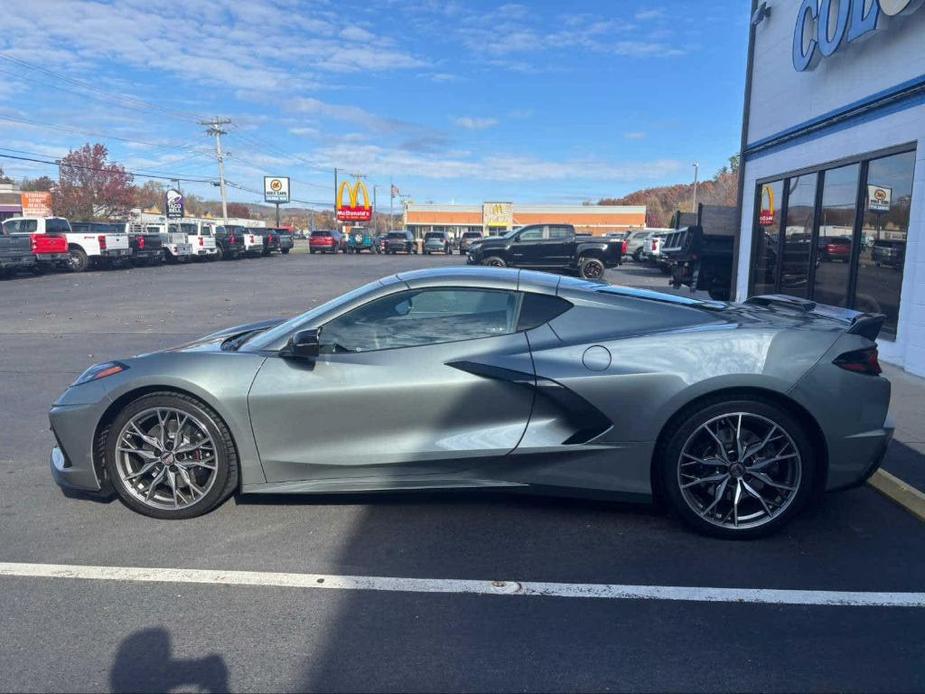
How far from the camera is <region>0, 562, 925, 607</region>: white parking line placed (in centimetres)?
327

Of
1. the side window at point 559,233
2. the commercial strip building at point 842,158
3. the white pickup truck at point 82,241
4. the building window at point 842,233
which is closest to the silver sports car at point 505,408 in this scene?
the commercial strip building at point 842,158

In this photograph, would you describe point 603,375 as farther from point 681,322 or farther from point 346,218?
point 346,218

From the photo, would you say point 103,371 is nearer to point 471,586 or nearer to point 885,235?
point 471,586

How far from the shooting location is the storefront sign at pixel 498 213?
73.4 m

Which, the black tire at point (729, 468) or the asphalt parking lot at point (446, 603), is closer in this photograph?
the asphalt parking lot at point (446, 603)

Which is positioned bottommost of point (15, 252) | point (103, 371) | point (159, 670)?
point (159, 670)

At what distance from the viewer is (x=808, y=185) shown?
11.6 meters

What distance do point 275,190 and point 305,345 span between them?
7213 centimetres

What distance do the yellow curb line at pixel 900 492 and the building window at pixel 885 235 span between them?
15.9 ft

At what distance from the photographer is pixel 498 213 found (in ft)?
243

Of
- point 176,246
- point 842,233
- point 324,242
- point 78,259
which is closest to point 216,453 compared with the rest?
point 842,233

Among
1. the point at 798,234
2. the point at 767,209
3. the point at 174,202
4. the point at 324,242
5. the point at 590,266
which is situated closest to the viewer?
the point at 798,234

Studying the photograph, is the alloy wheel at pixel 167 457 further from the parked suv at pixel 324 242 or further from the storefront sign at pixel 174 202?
the storefront sign at pixel 174 202

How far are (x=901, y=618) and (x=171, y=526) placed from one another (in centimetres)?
370
